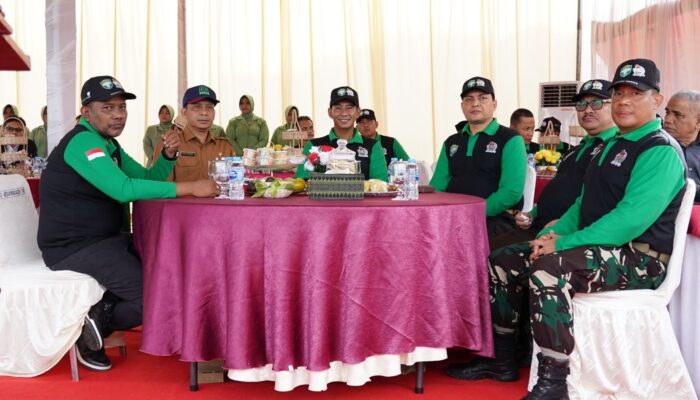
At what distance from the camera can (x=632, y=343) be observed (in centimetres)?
234

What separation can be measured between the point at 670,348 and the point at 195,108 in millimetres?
2643

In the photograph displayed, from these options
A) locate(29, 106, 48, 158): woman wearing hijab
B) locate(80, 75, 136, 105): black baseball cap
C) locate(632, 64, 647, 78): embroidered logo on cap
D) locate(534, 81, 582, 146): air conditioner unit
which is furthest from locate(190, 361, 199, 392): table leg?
locate(29, 106, 48, 158): woman wearing hijab

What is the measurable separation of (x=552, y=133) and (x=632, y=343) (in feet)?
13.5

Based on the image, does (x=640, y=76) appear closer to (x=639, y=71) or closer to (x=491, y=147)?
(x=639, y=71)

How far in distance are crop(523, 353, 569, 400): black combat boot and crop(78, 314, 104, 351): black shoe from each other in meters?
1.88

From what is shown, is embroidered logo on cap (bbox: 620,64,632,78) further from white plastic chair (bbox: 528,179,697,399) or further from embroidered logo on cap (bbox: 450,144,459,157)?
embroidered logo on cap (bbox: 450,144,459,157)

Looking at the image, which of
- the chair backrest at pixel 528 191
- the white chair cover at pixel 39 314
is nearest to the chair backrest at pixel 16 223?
the white chair cover at pixel 39 314

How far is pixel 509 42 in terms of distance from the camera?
8680mm

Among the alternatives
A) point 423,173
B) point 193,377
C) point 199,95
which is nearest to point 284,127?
point 423,173

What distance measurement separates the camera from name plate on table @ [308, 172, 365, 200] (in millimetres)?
2531

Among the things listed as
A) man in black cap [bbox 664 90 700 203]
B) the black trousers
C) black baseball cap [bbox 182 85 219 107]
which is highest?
black baseball cap [bbox 182 85 219 107]

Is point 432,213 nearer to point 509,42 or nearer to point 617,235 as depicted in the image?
point 617,235

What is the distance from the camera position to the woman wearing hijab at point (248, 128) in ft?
27.0

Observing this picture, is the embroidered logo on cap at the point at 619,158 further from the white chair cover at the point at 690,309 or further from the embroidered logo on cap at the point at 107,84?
the embroidered logo on cap at the point at 107,84
